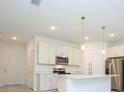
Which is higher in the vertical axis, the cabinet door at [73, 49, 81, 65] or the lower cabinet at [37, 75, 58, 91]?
the cabinet door at [73, 49, 81, 65]

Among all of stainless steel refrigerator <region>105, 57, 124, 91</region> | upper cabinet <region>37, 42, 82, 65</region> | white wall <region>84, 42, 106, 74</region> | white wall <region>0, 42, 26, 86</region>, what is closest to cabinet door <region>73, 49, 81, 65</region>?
upper cabinet <region>37, 42, 82, 65</region>

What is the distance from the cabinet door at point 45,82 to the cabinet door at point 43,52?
77 centimetres

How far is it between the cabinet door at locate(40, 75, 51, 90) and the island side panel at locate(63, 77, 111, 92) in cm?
215

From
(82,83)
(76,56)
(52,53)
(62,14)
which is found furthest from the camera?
(76,56)

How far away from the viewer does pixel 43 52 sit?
6762 millimetres

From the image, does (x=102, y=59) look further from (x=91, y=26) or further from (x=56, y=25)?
(x=56, y=25)

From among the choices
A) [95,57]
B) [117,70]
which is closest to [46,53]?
[95,57]

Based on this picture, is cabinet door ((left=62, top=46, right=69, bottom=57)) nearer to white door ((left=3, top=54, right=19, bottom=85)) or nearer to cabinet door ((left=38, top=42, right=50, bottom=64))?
cabinet door ((left=38, top=42, right=50, bottom=64))

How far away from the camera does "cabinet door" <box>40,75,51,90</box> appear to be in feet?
20.5

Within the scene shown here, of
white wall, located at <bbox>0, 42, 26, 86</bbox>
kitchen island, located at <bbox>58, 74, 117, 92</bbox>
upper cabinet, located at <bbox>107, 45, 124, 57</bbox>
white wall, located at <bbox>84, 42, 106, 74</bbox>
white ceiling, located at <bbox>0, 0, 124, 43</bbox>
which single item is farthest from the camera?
white wall, located at <bbox>0, 42, 26, 86</bbox>

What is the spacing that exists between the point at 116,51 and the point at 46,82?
3.82 meters

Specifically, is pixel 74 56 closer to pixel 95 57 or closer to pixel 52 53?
pixel 95 57

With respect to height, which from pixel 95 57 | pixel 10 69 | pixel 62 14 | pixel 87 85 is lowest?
pixel 87 85

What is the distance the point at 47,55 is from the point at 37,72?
92 cm
